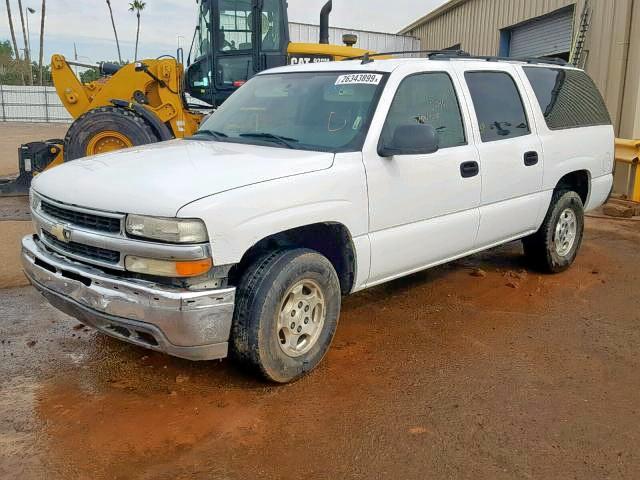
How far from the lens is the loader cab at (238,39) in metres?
9.93

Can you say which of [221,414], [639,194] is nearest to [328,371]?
[221,414]

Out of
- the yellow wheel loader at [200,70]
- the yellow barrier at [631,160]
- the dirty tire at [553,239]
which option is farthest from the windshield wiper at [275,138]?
the yellow barrier at [631,160]

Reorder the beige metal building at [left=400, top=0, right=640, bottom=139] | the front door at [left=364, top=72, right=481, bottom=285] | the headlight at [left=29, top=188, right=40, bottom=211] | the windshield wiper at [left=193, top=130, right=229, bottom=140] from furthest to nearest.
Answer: the beige metal building at [left=400, top=0, right=640, bottom=139] < the windshield wiper at [left=193, top=130, right=229, bottom=140] < the front door at [left=364, top=72, right=481, bottom=285] < the headlight at [left=29, top=188, right=40, bottom=211]

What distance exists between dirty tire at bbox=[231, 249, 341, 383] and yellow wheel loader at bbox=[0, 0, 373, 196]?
21.3 ft

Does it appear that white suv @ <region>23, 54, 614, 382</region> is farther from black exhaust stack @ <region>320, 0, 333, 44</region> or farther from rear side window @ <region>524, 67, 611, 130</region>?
black exhaust stack @ <region>320, 0, 333, 44</region>

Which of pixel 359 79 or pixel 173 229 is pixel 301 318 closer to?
pixel 173 229

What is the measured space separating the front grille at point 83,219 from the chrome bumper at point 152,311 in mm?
238

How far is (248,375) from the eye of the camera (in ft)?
12.3

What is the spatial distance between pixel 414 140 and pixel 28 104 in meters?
39.1

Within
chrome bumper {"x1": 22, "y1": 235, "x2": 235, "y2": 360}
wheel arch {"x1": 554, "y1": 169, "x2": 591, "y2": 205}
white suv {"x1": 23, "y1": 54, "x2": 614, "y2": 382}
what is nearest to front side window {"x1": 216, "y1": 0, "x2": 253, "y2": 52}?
white suv {"x1": 23, "y1": 54, "x2": 614, "y2": 382}

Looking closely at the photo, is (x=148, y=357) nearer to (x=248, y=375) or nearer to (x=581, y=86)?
(x=248, y=375)

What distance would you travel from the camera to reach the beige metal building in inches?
410

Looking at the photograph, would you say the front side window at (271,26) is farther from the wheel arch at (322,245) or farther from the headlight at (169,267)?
the headlight at (169,267)

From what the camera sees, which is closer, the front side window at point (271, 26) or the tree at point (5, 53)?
the front side window at point (271, 26)
